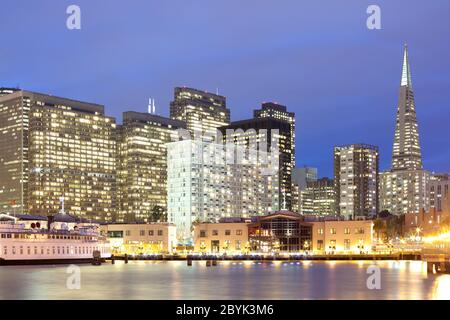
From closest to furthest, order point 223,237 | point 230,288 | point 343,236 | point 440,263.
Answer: point 230,288 < point 440,263 < point 343,236 < point 223,237

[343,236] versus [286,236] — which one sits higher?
[343,236]

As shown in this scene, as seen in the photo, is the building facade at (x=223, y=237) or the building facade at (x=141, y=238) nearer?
the building facade at (x=223, y=237)

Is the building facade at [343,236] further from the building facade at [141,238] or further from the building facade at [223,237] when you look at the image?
the building facade at [141,238]

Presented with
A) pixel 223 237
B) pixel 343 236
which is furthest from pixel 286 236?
pixel 223 237

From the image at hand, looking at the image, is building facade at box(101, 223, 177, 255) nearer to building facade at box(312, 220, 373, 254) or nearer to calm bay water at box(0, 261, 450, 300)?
building facade at box(312, 220, 373, 254)

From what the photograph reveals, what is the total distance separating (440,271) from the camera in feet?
320

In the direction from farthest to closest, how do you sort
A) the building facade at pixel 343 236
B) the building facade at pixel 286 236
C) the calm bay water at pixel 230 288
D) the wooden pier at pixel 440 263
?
the building facade at pixel 286 236, the building facade at pixel 343 236, the wooden pier at pixel 440 263, the calm bay water at pixel 230 288

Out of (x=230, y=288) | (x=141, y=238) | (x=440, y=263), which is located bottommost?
(x=141, y=238)

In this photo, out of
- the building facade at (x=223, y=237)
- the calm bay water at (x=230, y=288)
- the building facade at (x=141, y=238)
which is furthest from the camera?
the building facade at (x=141, y=238)

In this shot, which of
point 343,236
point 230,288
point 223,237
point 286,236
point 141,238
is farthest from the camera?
point 141,238

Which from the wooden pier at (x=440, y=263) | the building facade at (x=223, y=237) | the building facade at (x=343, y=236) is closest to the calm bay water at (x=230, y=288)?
the wooden pier at (x=440, y=263)

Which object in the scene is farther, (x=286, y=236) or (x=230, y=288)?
(x=286, y=236)

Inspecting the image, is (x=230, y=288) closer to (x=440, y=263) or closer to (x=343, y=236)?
(x=440, y=263)
